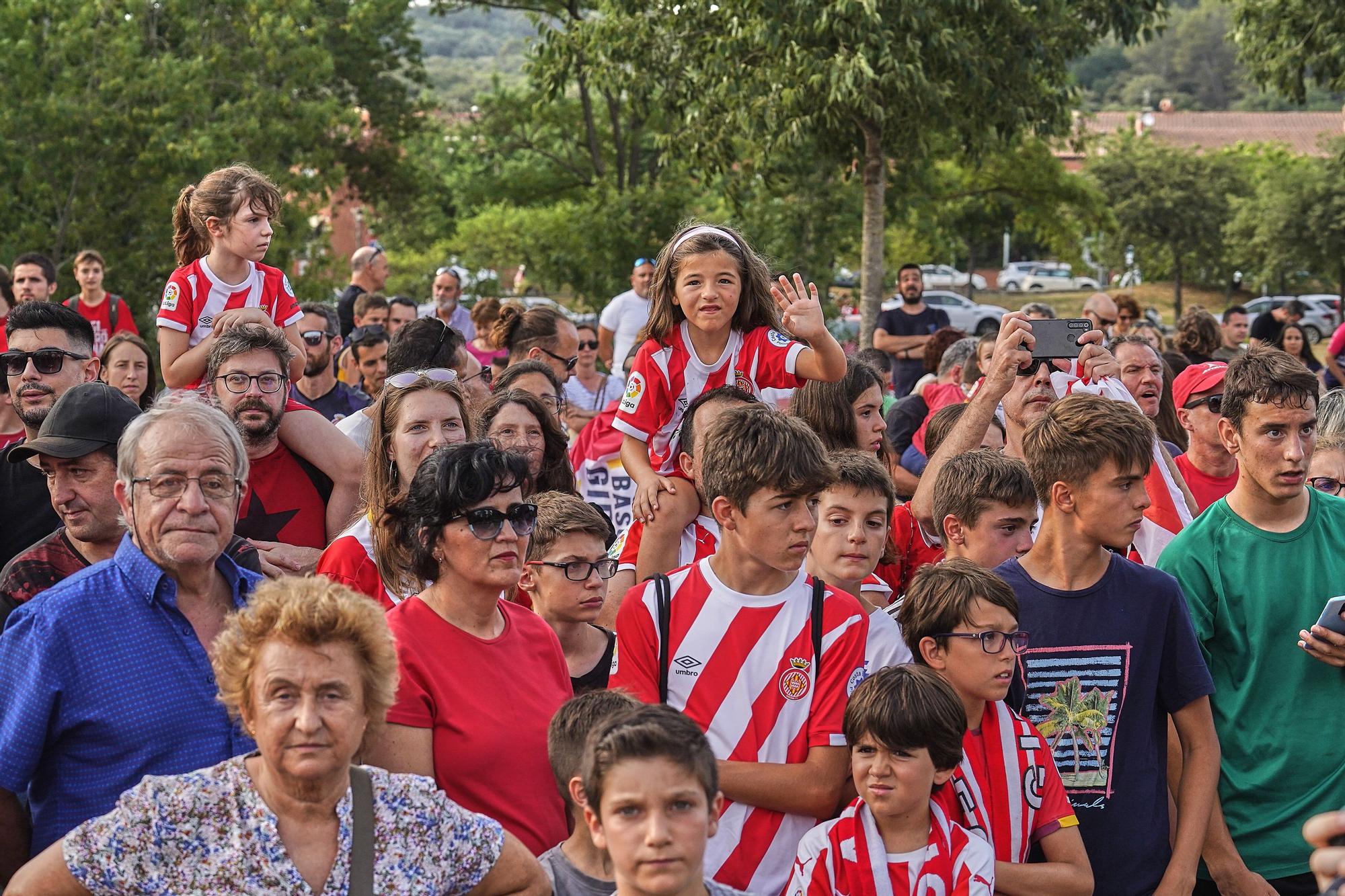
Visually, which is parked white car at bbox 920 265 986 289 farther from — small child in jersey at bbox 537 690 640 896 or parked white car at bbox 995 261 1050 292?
small child in jersey at bbox 537 690 640 896

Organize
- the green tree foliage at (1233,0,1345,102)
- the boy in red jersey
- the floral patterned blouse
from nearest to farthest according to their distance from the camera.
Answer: the floral patterned blouse
the boy in red jersey
the green tree foliage at (1233,0,1345,102)

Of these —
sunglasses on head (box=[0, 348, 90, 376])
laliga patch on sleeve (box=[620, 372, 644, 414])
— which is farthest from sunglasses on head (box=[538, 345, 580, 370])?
sunglasses on head (box=[0, 348, 90, 376])

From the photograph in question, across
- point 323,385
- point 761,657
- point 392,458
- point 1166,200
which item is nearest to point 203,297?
point 323,385

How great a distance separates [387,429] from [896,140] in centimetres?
1187

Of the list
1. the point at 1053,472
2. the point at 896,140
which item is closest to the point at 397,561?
the point at 1053,472

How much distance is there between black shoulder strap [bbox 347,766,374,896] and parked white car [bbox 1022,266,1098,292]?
5698 cm

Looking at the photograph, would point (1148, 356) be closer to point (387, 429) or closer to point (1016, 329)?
point (1016, 329)

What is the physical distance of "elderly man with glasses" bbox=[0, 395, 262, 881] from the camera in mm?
3418

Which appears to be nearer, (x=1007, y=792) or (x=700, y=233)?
(x=1007, y=792)

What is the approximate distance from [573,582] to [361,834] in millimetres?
1681

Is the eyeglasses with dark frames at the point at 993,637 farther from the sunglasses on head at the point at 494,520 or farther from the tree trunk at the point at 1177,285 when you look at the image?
the tree trunk at the point at 1177,285

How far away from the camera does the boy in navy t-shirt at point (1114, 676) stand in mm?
4344

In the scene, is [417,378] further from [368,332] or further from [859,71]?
[859,71]

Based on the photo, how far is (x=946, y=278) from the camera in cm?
6234
